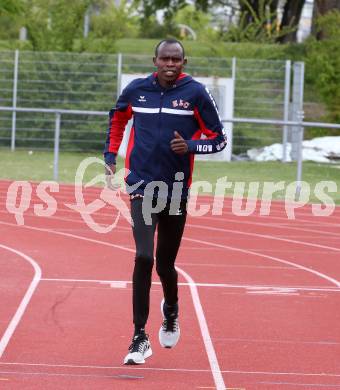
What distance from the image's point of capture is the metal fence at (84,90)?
29.9m

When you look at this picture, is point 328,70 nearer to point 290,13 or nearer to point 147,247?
point 290,13

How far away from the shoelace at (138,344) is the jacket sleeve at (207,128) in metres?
1.11

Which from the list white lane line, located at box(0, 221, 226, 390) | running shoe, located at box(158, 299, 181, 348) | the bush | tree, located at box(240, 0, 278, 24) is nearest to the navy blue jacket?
running shoe, located at box(158, 299, 181, 348)

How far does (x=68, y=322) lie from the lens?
27.9 ft

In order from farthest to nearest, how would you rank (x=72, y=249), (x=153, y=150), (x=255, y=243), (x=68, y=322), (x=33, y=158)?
(x=33, y=158)
(x=255, y=243)
(x=72, y=249)
(x=68, y=322)
(x=153, y=150)

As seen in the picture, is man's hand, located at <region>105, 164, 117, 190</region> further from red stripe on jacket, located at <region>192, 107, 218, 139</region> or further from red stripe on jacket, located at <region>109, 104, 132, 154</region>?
red stripe on jacket, located at <region>192, 107, 218, 139</region>

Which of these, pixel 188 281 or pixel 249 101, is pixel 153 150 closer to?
pixel 188 281

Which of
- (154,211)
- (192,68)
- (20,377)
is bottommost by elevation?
(20,377)

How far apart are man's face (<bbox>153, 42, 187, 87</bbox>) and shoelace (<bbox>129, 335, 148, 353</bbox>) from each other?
1.46m

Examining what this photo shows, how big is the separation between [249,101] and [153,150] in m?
23.2

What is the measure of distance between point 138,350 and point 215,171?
17721 millimetres

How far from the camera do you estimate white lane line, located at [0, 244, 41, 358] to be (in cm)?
773

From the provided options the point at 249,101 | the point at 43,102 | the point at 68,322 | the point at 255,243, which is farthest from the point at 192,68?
the point at 68,322

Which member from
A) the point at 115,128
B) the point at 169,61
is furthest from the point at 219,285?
the point at 169,61
